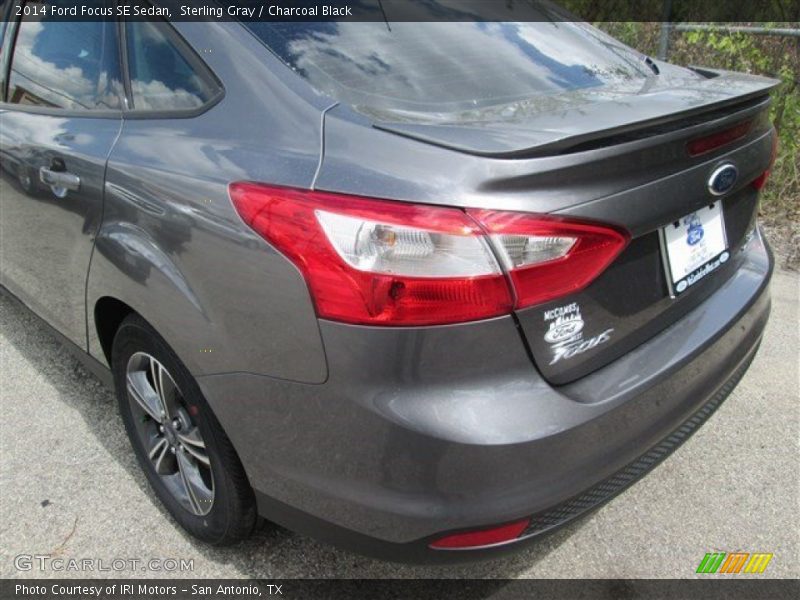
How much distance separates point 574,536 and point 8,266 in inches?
98.7

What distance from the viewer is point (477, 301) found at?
4.67 feet

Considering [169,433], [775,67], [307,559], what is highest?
[775,67]

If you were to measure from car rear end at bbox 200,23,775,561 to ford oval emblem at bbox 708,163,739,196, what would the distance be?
10 millimetres

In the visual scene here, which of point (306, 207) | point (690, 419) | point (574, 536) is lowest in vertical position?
point (574, 536)

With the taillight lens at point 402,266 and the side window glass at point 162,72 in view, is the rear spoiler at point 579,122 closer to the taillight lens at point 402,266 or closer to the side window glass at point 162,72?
the taillight lens at point 402,266

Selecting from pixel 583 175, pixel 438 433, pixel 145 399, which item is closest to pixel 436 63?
pixel 583 175

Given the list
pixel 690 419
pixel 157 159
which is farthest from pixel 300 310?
pixel 690 419

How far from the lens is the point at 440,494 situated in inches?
58.7

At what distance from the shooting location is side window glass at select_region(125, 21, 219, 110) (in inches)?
73.9

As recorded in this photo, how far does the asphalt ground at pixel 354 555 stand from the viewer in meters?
2.12

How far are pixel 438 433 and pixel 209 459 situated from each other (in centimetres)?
79

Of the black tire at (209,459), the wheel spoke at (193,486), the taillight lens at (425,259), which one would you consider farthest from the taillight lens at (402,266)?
the wheel spoke at (193,486)

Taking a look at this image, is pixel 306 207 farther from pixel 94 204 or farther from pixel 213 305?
pixel 94 204

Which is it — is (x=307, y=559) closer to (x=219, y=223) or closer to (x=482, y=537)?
(x=482, y=537)
